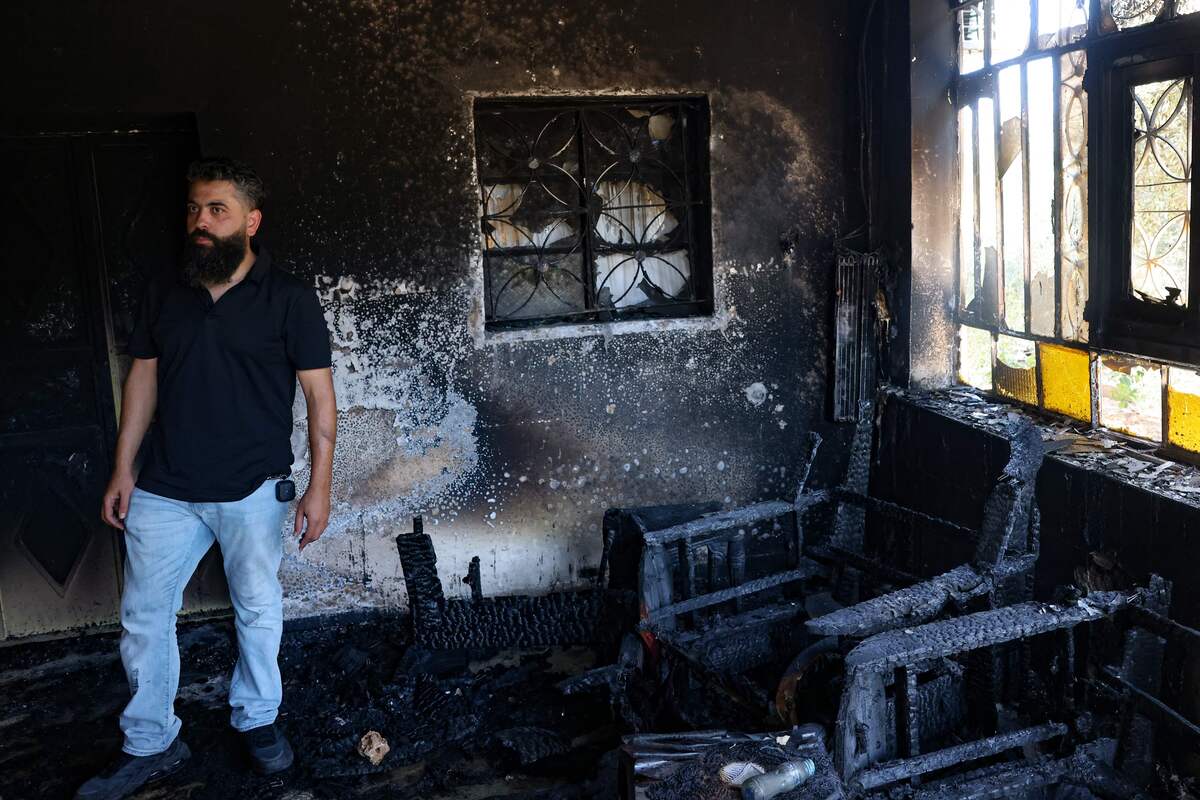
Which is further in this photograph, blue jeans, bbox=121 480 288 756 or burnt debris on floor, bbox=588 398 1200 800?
blue jeans, bbox=121 480 288 756

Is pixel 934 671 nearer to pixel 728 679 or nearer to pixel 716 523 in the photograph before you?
pixel 728 679

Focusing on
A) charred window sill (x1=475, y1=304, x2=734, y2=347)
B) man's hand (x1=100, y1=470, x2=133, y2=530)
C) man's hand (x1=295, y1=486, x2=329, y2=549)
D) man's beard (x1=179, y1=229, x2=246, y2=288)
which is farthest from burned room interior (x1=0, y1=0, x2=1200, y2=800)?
man's hand (x1=100, y1=470, x2=133, y2=530)

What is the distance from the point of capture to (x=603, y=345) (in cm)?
538

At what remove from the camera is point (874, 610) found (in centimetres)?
338

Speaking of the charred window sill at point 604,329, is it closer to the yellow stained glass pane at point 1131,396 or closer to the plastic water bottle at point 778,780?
the yellow stained glass pane at point 1131,396

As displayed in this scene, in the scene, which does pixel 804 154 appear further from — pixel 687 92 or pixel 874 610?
pixel 874 610

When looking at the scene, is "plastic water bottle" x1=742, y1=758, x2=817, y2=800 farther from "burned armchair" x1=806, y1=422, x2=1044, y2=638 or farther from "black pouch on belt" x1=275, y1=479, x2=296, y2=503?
"black pouch on belt" x1=275, y1=479, x2=296, y2=503

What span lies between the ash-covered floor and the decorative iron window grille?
1.79 m

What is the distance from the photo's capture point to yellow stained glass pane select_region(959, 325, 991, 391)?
515cm

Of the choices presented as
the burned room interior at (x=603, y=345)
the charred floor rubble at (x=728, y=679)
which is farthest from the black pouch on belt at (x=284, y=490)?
the charred floor rubble at (x=728, y=679)

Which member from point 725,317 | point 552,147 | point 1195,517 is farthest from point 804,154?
point 1195,517

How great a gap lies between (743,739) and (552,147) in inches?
137

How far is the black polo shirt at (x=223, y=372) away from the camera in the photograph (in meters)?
3.72

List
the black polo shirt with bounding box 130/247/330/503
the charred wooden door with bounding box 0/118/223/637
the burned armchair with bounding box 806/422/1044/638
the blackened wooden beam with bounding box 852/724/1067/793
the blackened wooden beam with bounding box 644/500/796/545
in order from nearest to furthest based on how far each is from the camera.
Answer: the blackened wooden beam with bounding box 852/724/1067/793, the burned armchair with bounding box 806/422/1044/638, the black polo shirt with bounding box 130/247/330/503, the blackened wooden beam with bounding box 644/500/796/545, the charred wooden door with bounding box 0/118/223/637
